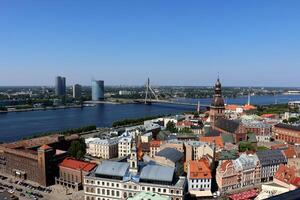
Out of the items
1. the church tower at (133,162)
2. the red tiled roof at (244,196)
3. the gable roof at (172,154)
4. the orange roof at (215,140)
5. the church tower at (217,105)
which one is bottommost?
the red tiled roof at (244,196)

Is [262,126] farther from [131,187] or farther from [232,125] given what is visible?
[131,187]

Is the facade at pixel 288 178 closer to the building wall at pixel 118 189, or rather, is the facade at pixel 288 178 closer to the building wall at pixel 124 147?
the building wall at pixel 118 189

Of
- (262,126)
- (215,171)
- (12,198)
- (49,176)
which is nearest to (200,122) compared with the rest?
(262,126)

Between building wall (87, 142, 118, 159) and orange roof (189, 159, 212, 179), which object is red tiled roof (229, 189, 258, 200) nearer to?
orange roof (189, 159, 212, 179)

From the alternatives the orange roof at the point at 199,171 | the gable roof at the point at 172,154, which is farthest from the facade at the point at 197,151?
the orange roof at the point at 199,171

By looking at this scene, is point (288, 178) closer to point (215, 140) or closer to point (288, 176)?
point (288, 176)
